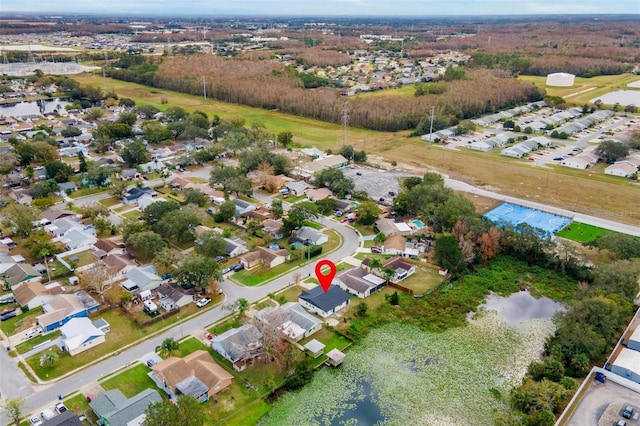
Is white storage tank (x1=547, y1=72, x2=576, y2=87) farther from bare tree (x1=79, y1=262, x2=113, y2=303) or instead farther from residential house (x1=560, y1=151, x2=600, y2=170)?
bare tree (x1=79, y1=262, x2=113, y2=303)

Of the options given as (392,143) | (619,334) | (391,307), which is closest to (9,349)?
(391,307)

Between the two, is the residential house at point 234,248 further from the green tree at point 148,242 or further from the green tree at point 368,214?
the green tree at point 368,214

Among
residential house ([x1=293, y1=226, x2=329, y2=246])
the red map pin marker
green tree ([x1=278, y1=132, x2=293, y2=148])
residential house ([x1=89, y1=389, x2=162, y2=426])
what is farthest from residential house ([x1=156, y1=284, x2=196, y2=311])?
green tree ([x1=278, y1=132, x2=293, y2=148])

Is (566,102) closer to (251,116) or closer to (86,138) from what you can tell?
(251,116)

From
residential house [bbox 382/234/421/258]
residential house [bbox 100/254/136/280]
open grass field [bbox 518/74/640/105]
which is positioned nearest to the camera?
residential house [bbox 100/254/136/280]

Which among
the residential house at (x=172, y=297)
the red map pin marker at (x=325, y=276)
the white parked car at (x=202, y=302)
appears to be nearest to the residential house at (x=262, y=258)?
the red map pin marker at (x=325, y=276)

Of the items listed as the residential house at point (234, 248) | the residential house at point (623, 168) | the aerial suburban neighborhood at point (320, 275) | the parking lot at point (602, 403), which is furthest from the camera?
the residential house at point (623, 168)

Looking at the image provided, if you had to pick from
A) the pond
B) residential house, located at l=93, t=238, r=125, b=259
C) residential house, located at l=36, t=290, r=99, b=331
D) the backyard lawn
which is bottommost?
the pond

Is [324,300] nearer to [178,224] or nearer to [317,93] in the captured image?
[178,224]
